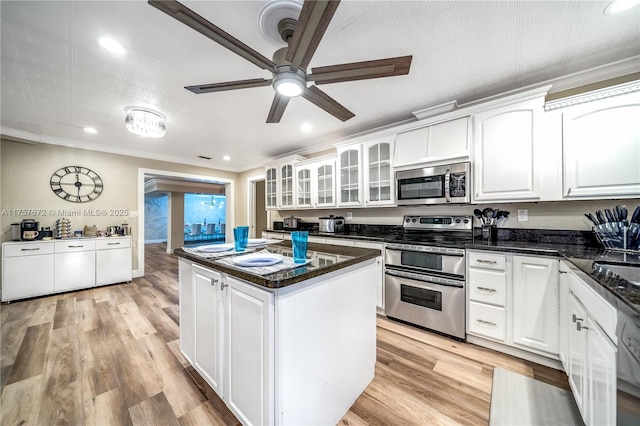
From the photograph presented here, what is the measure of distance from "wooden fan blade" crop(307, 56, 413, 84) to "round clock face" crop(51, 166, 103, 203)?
459 centimetres

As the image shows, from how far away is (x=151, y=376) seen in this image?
5.62 ft

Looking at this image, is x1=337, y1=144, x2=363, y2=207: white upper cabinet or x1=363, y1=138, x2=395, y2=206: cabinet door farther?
x1=337, y1=144, x2=363, y2=207: white upper cabinet

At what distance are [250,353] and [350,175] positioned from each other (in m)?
2.72

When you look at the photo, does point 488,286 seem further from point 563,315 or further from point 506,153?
point 506,153

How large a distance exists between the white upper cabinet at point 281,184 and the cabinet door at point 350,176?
1.03m

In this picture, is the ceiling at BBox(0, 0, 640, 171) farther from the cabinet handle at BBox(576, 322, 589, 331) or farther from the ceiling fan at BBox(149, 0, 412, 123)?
the cabinet handle at BBox(576, 322, 589, 331)

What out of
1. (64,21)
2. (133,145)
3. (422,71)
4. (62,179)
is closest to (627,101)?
(422,71)

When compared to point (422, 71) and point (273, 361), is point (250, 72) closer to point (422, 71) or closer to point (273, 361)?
point (422, 71)

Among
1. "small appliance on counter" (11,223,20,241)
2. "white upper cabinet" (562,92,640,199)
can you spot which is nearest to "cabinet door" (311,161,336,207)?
"white upper cabinet" (562,92,640,199)

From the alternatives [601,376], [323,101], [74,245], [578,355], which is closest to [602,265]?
[578,355]

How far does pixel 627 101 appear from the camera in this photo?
1.72 metres

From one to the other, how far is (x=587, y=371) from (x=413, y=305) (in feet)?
4.39

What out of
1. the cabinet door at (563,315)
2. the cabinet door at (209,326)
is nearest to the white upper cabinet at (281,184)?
the cabinet door at (209,326)

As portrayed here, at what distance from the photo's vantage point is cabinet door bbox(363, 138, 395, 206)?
2996 mm
